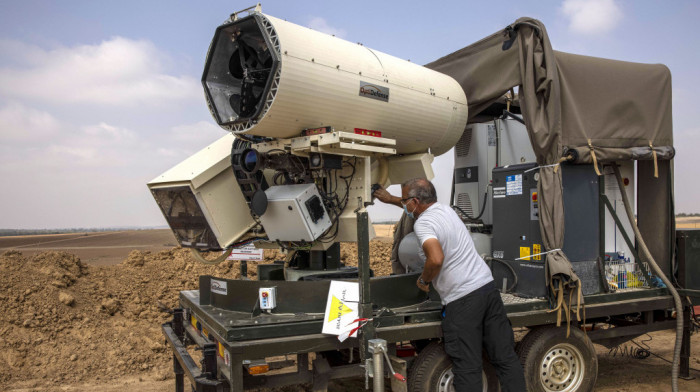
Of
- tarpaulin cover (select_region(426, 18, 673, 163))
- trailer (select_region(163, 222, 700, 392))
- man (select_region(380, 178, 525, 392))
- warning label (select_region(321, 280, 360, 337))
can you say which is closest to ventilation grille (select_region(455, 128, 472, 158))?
tarpaulin cover (select_region(426, 18, 673, 163))

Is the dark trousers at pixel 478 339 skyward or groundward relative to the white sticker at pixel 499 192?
groundward

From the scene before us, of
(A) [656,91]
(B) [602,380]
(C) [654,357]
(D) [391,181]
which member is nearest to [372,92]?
(D) [391,181]

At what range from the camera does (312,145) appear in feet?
14.8

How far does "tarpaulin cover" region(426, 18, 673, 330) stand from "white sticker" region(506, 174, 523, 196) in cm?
29

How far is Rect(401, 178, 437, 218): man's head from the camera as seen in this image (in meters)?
4.49

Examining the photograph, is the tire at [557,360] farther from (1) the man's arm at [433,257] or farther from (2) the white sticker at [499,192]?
(1) the man's arm at [433,257]

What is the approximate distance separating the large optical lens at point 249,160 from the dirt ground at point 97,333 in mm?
2545

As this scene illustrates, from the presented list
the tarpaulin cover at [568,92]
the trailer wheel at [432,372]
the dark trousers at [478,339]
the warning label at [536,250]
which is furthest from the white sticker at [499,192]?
the trailer wheel at [432,372]

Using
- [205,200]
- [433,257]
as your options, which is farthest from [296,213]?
[433,257]

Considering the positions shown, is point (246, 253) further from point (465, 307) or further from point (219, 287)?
point (465, 307)

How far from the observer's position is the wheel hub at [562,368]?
16.3 feet

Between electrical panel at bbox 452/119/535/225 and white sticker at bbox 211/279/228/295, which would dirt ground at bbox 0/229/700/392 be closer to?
white sticker at bbox 211/279/228/295

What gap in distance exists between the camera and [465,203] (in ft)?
21.1

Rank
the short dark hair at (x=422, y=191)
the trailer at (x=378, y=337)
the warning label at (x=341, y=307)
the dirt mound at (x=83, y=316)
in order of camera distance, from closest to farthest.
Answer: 1. the trailer at (x=378, y=337)
2. the warning label at (x=341, y=307)
3. the short dark hair at (x=422, y=191)
4. the dirt mound at (x=83, y=316)
